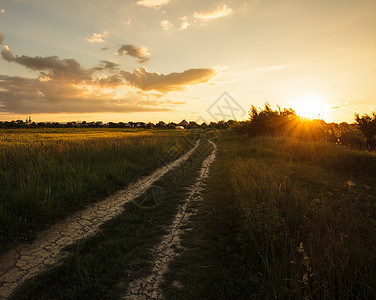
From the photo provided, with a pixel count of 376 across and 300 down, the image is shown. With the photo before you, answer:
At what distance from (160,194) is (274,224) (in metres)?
4.86

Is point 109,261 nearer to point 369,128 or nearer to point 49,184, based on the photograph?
point 49,184

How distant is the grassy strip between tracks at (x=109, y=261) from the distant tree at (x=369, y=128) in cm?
1833

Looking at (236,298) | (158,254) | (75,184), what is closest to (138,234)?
(158,254)

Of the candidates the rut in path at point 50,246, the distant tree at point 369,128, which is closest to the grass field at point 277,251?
the rut in path at point 50,246

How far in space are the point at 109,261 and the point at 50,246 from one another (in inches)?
66.6

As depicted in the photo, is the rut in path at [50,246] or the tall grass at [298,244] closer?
the tall grass at [298,244]

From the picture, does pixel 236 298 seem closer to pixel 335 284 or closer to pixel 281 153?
pixel 335 284

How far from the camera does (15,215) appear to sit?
531 centimetres

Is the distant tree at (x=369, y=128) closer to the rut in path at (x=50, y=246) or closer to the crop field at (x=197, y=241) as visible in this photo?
the crop field at (x=197, y=241)

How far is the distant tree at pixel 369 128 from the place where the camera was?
52.6 feet

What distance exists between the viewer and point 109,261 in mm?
3871

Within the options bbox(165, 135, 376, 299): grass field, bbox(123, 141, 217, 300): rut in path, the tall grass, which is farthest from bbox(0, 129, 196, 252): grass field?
the tall grass

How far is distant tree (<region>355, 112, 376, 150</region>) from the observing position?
1602cm

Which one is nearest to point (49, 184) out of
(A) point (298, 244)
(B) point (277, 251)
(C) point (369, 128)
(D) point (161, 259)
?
(D) point (161, 259)
